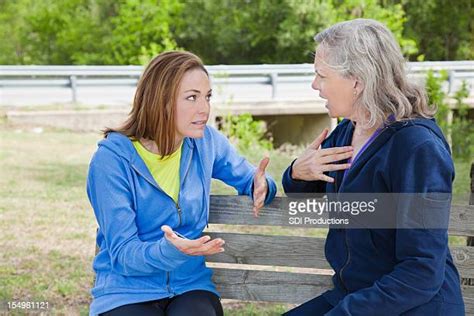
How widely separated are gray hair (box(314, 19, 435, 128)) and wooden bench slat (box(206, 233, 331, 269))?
641 mm

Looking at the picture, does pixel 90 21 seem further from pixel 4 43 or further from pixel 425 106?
pixel 425 106

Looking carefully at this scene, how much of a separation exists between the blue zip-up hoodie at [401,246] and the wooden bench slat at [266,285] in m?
0.42

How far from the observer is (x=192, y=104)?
7.90 ft

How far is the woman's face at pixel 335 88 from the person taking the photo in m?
2.15

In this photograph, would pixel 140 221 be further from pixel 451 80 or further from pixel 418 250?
pixel 451 80

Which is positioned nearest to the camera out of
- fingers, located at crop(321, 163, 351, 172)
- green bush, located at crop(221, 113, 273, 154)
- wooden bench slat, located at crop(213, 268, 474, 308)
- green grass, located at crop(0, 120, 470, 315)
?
fingers, located at crop(321, 163, 351, 172)

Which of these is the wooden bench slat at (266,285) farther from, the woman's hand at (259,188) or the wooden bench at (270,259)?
the woman's hand at (259,188)

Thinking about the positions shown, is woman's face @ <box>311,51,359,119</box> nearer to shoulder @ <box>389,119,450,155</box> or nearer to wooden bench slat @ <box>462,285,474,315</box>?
shoulder @ <box>389,119,450,155</box>

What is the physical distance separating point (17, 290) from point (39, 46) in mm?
17792

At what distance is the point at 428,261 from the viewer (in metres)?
1.97

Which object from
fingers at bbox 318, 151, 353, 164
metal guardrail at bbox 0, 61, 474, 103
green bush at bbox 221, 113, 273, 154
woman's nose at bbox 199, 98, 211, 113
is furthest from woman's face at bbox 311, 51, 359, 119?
metal guardrail at bbox 0, 61, 474, 103

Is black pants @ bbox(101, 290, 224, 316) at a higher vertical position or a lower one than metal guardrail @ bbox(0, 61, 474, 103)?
higher

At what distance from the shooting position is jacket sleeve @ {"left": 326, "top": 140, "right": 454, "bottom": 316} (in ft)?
6.50

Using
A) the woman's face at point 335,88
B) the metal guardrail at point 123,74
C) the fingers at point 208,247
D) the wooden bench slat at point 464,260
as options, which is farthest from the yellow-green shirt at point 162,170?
the metal guardrail at point 123,74
